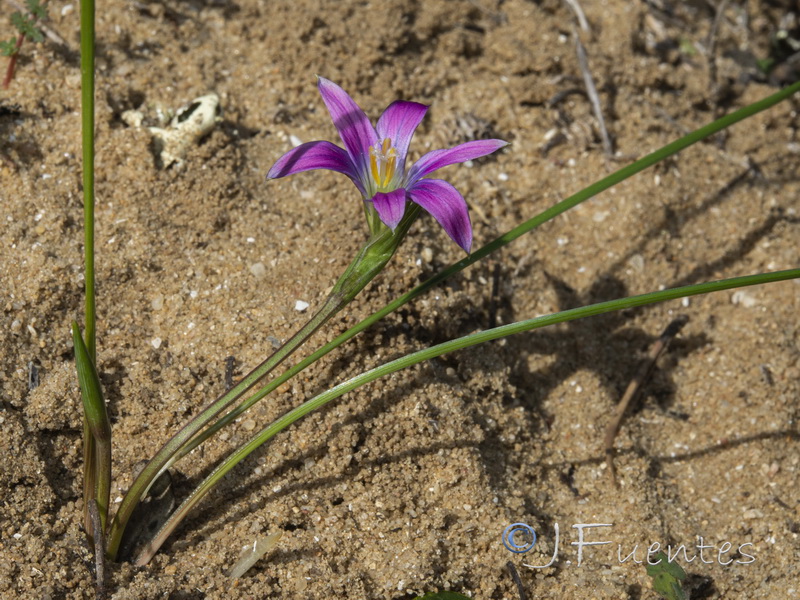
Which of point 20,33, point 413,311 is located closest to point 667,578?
point 413,311

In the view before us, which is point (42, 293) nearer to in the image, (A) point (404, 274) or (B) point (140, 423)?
(B) point (140, 423)

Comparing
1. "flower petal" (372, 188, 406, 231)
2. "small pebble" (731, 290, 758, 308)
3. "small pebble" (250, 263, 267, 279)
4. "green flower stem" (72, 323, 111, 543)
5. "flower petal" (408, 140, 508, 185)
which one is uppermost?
"small pebble" (731, 290, 758, 308)

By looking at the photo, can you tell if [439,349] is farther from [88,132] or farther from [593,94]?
[593,94]

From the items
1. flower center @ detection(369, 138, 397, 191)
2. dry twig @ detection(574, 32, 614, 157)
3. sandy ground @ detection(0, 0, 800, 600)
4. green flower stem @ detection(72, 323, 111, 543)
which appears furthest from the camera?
dry twig @ detection(574, 32, 614, 157)

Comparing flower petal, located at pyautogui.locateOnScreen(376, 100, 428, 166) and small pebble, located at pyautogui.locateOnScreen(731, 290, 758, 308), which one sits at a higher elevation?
small pebble, located at pyautogui.locateOnScreen(731, 290, 758, 308)

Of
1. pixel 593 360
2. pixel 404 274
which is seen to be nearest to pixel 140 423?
pixel 404 274

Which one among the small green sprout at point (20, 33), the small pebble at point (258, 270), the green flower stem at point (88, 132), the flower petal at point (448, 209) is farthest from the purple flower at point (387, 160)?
the small green sprout at point (20, 33)

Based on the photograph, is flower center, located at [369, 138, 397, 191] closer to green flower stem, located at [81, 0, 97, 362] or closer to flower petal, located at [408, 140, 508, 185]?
flower petal, located at [408, 140, 508, 185]

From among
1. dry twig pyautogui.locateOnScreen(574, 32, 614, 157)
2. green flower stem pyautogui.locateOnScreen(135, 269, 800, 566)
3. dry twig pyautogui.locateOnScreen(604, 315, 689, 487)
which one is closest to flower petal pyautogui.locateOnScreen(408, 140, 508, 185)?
green flower stem pyautogui.locateOnScreen(135, 269, 800, 566)

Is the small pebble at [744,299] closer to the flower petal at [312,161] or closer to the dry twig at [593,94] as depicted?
the dry twig at [593,94]
